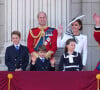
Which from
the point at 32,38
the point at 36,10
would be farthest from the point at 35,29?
the point at 36,10

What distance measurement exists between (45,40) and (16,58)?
2.21 ft

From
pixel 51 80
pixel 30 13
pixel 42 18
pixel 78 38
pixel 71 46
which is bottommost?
pixel 51 80

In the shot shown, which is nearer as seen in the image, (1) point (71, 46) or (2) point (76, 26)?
(1) point (71, 46)

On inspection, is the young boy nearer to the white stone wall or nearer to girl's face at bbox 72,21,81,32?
girl's face at bbox 72,21,81,32

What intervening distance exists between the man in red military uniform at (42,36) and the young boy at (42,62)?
0.34 meters

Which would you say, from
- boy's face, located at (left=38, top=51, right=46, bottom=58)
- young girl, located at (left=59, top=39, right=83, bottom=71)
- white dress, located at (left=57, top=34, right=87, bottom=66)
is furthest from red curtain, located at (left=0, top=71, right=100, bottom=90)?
white dress, located at (left=57, top=34, right=87, bottom=66)

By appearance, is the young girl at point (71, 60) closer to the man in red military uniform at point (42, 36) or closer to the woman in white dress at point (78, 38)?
the woman in white dress at point (78, 38)

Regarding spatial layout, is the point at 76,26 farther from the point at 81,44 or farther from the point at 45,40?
the point at 45,40

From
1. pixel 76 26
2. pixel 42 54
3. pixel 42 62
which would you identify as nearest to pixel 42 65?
pixel 42 62

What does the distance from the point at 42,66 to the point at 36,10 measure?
5.92 ft

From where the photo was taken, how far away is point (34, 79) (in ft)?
23.7

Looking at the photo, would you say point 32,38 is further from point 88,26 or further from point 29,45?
point 88,26

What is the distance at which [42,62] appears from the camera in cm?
784

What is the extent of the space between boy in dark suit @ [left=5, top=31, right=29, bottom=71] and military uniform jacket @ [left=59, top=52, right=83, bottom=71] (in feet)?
2.47
